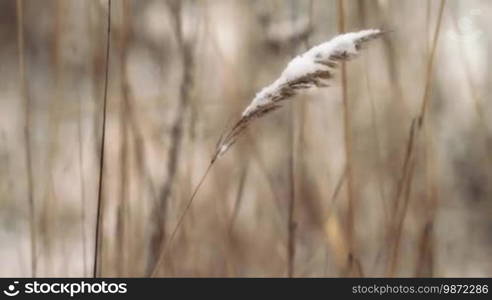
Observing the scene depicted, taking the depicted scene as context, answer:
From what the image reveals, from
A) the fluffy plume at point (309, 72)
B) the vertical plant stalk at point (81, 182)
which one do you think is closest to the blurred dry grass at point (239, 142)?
the vertical plant stalk at point (81, 182)

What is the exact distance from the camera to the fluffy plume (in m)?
0.76

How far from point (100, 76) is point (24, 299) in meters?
0.38

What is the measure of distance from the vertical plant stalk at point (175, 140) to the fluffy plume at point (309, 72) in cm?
33

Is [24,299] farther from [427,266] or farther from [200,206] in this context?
[427,266]

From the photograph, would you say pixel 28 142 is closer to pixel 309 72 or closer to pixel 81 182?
pixel 81 182

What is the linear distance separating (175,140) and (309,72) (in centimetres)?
40

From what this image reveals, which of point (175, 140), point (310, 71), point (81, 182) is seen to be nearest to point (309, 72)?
point (310, 71)

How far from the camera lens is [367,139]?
1.11 metres

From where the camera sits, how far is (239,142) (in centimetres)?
112

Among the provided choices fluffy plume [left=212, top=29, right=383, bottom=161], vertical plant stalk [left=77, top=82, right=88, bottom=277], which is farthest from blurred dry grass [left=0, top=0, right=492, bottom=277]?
fluffy plume [left=212, top=29, right=383, bottom=161]
